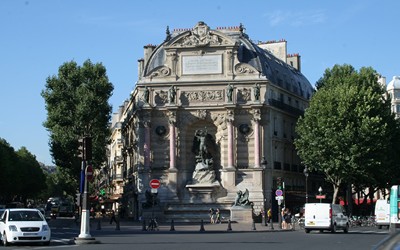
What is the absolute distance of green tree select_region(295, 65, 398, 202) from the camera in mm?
62812

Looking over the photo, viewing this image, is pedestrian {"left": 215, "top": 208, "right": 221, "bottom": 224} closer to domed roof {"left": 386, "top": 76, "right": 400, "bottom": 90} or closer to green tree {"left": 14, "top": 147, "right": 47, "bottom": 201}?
green tree {"left": 14, "top": 147, "right": 47, "bottom": 201}

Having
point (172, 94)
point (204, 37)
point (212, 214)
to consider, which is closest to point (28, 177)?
point (172, 94)

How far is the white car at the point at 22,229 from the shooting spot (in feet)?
91.9

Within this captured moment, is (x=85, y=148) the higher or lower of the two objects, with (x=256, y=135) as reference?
lower

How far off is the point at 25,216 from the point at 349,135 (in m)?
39.3

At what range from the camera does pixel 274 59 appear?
76.6 metres

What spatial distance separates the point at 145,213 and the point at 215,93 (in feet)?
43.5

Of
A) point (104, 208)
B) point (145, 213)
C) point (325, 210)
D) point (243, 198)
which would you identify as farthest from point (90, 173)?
point (104, 208)

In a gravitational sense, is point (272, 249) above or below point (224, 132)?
below

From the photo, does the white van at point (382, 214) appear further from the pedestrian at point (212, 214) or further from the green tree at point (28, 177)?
the green tree at point (28, 177)

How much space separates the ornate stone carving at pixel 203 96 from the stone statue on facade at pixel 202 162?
3037 mm

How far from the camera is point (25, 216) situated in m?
29.4

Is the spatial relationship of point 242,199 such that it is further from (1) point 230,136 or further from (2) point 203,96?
(2) point 203,96

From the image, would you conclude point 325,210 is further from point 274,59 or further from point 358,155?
point 274,59
